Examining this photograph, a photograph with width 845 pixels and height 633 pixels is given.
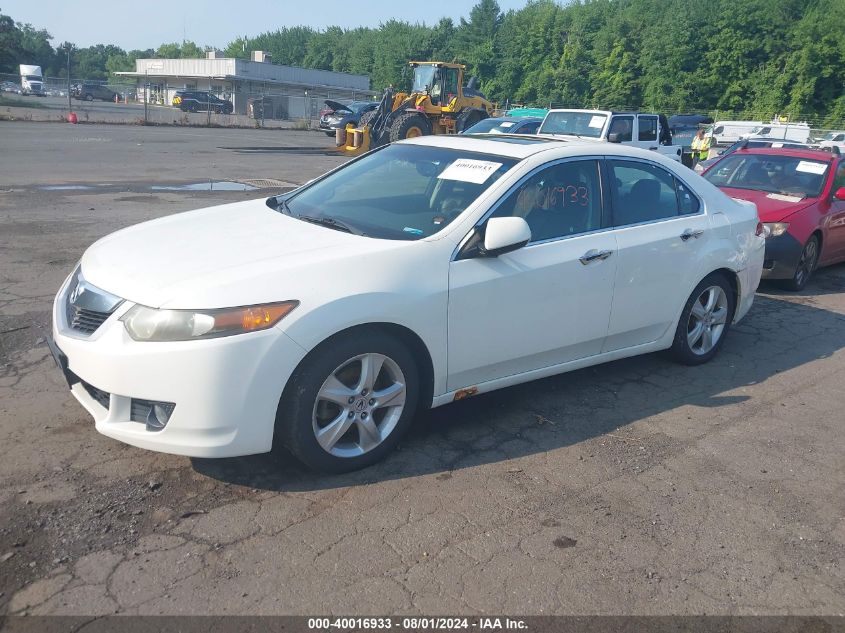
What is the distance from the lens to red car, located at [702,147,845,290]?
8.09m

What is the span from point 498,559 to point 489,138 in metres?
2.97

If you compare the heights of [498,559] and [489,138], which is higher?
[489,138]

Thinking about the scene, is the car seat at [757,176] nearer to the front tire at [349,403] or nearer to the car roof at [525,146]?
the car roof at [525,146]

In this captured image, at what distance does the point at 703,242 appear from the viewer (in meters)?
5.31

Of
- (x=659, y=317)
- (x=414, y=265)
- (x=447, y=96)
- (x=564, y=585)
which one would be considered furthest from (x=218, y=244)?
(x=447, y=96)

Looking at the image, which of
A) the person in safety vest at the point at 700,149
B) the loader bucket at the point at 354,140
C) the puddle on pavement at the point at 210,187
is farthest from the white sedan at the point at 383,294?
the loader bucket at the point at 354,140

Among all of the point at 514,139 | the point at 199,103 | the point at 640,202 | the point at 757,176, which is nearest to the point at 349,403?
the point at 514,139

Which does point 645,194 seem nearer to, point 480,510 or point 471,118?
point 480,510

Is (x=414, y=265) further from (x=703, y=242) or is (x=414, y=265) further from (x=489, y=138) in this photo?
(x=703, y=242)

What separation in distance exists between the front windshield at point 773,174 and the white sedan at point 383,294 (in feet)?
13.1

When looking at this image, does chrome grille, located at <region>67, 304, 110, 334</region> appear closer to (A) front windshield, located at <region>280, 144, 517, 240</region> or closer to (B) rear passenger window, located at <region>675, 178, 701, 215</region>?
(A) front windshield, located at <region>280, 144, 517, 240</region>

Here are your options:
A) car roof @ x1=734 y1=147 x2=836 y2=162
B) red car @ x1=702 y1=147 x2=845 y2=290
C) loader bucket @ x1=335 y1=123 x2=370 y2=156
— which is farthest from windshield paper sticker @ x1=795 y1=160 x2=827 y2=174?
loader bucket @ x1=335 y1=123 x2=370 y2=156

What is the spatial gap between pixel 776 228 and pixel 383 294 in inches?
238

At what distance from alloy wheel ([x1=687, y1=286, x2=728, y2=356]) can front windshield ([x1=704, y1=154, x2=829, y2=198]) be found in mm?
3836
